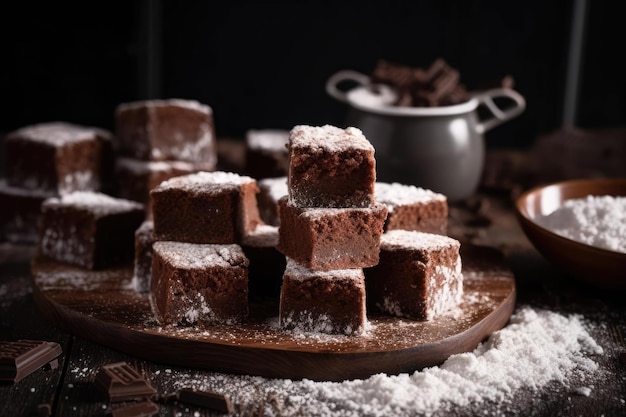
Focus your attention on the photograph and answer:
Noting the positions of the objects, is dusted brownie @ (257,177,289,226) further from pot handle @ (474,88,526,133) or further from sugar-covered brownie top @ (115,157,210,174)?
pot handle @ (474,88,526,133)

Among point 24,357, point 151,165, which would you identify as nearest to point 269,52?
point 151,165

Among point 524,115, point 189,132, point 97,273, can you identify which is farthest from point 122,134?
point 524,115

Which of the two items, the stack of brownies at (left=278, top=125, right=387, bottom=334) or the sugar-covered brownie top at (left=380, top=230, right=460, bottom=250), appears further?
the sugar-covered brownie top at (left=380, top=230, right=460, bottom=250)

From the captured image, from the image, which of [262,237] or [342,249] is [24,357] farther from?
[342,249]

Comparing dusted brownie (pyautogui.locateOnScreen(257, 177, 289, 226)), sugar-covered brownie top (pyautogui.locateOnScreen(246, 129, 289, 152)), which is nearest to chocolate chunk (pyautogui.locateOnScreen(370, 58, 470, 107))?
sugar-covered brownie top (pyautogui.locateOnScreen(246, 129, 289, 152))

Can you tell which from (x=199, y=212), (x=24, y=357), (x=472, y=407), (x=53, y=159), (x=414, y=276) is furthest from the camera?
(x=53, y=159)

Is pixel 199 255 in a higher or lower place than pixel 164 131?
lower

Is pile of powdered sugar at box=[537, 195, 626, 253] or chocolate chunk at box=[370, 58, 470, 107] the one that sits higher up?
chocolate chunk at box=[370, 58, 470, 107]

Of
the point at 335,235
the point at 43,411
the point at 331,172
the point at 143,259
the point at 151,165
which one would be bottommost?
the point at 43,411
